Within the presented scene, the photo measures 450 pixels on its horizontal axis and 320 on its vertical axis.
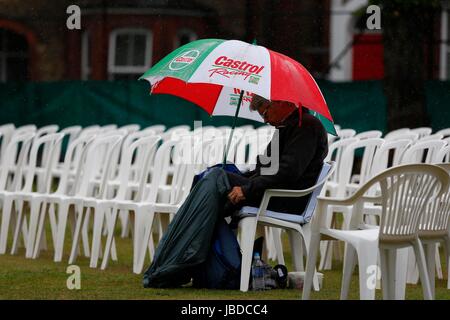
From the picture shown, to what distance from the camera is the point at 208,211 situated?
942 cm

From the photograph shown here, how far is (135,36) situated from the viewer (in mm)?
30266

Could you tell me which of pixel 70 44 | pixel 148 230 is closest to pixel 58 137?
pixel 148 230

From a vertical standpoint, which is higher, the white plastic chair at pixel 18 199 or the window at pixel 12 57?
the window at pixel 12 57

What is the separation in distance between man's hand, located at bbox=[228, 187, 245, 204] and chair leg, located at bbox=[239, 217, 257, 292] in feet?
0.52

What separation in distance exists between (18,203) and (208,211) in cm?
368

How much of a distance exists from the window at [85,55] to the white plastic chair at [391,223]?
69.8 ft

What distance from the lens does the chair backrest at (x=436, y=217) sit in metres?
8.28

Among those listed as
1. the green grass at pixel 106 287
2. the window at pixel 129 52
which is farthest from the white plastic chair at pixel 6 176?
the window at pixel 129 52

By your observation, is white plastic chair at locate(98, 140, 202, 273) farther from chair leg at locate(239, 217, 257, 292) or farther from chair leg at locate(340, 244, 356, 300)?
chair leg at locate(340, 244, 356, 300)

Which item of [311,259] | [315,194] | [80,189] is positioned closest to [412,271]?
[315,194]

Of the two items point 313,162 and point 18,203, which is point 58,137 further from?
point 313,162

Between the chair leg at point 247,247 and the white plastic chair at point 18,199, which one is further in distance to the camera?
the white plastic chair at point 18,199

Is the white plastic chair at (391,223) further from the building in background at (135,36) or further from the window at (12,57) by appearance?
the window at (12,57)

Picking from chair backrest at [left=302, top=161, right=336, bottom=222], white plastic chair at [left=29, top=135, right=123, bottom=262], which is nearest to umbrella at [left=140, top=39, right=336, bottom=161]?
chair backrest at [left=302, top=161, right=336, bottom=222]
